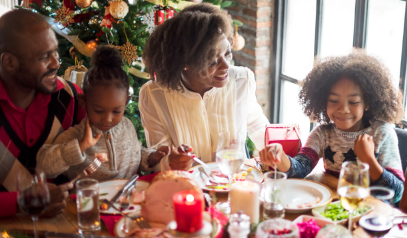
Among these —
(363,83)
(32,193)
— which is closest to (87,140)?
(32,193)

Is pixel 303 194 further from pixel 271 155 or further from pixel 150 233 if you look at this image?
pixel 150 233

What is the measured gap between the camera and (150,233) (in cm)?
131

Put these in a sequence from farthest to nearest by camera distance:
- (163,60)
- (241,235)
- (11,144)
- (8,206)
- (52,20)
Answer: (52,20) → (163,60) → (11,144) → (8,206) → (241,235)

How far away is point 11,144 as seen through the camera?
1.78 metres

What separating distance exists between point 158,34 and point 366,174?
1.25 metres

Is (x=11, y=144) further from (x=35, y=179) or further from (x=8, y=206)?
(x=35, y=179)

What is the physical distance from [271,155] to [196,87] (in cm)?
66

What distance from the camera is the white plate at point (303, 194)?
4.95 feet

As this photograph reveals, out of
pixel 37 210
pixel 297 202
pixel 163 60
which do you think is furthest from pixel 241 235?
pixel 163 60

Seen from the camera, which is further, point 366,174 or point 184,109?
point 184,109

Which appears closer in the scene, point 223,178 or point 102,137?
point 223,178

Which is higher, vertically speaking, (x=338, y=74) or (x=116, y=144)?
Answer: (x=338, y=74)

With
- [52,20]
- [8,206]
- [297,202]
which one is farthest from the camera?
[52,20]

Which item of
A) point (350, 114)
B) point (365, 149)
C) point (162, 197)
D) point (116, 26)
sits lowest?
point (162, 197)
